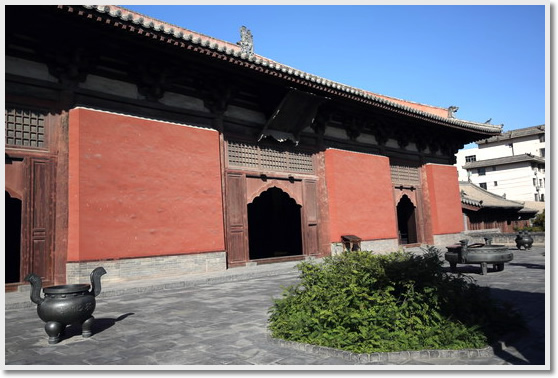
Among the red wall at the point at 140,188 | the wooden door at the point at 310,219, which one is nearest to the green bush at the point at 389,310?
the red wall at the point at 140,188

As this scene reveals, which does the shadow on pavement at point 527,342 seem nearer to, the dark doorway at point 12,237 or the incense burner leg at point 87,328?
the incense burner leg at point 87,328

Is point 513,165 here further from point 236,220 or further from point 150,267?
point 150,267

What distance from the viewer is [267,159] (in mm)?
11438

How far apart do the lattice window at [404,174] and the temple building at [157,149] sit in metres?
2.17

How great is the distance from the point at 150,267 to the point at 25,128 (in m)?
3.53

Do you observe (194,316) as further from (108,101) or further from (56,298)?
(108,101)

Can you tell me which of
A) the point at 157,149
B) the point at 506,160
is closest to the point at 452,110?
→ the point at 157,149

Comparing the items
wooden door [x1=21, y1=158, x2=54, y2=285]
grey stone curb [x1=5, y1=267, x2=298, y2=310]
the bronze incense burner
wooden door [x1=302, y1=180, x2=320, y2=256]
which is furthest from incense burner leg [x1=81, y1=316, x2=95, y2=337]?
wooden door [x1=302, y1=180, x2=320, y2=256]

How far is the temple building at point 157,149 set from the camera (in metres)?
7.55

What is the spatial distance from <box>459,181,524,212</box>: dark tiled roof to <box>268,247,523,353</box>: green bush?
18679mm

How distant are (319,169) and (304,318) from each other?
9.06 metres

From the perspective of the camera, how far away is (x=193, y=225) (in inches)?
367

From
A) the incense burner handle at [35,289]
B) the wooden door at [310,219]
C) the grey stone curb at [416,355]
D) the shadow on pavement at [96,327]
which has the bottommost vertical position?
the grey stone curb at [416,355]

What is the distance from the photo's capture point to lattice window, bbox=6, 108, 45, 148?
7434 millimetres
